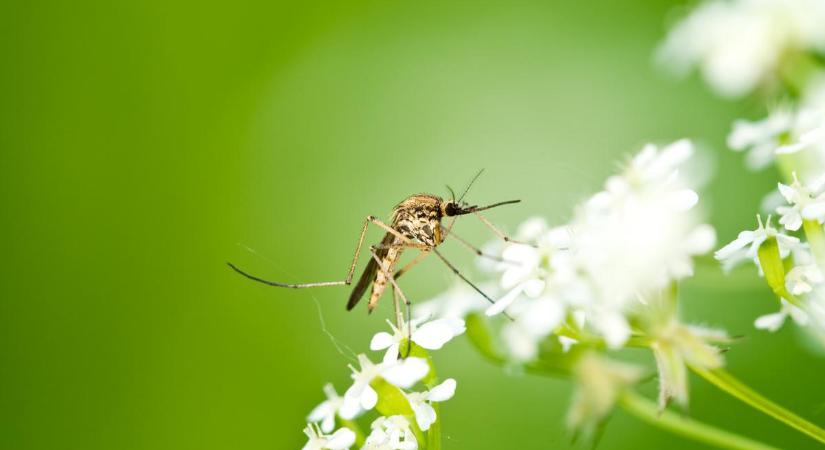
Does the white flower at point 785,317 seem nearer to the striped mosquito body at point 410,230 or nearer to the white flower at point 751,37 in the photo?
the white flower at point 751,37

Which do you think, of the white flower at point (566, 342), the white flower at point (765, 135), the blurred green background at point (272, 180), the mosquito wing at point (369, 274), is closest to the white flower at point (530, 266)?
the white flower at point (566, 342)

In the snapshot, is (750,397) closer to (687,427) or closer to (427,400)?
(687,427)

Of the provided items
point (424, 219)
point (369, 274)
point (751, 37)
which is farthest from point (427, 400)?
point (751, 37)

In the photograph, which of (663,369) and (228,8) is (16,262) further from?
(663,369)

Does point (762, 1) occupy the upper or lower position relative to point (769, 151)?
upper

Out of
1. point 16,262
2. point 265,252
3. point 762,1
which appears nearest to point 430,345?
point 762,1

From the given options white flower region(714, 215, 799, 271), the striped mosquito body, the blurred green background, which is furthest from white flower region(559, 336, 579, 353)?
the blurred green background

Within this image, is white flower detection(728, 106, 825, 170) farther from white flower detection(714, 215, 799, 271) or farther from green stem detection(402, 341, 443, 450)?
green stem detection(402, 341, 443, 450)
